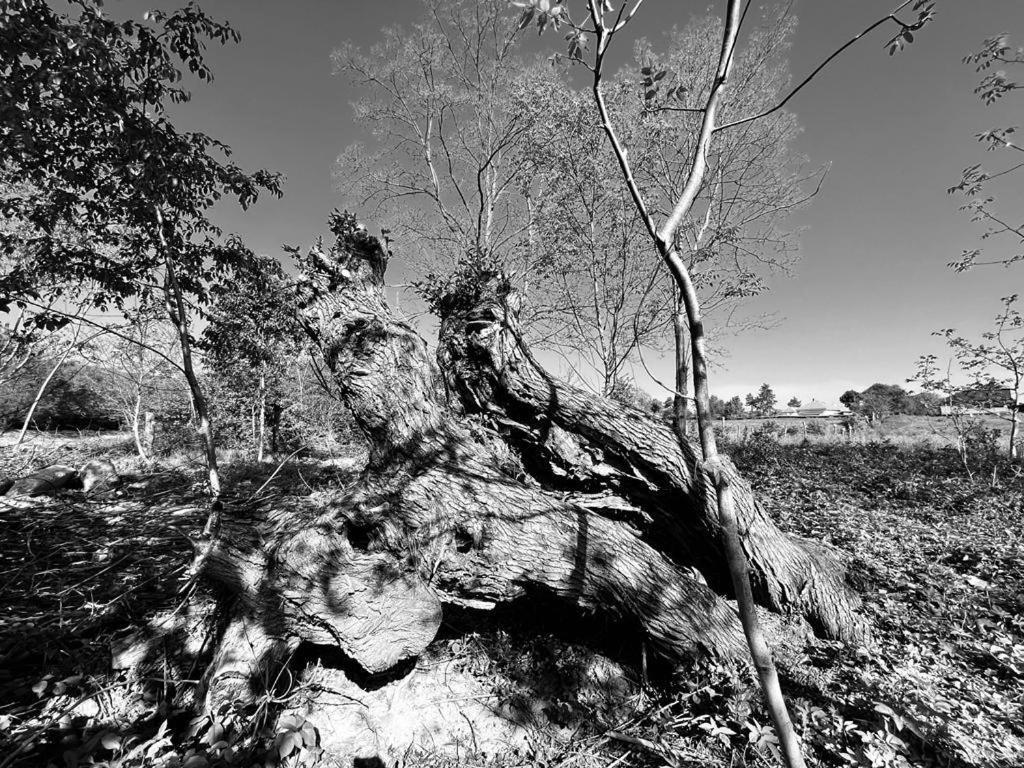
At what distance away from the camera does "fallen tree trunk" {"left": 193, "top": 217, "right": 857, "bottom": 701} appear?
2.44 m

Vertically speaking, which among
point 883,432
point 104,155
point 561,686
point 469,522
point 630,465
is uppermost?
point 104,155

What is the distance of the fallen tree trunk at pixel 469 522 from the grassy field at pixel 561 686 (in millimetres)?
316

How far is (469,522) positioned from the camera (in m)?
2.75

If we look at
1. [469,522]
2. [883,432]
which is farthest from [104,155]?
[883,432]

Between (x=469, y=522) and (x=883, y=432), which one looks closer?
→ (x=469, y=522)

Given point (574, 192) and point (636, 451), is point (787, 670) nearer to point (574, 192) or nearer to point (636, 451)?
point (636, 451)

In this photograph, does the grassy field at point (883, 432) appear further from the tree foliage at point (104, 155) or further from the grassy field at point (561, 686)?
the tree foliage at point (104, 155)

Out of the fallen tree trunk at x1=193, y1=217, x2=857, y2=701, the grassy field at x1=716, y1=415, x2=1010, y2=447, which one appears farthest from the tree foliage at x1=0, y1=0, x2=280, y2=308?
the grassy field at x1=716, y1=415, x2=1010, y2=447

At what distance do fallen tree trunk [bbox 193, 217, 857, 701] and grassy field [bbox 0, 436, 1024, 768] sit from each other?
0.32m

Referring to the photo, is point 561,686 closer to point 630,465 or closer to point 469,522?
point 469,522

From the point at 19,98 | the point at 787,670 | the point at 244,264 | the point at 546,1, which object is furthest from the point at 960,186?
the point at 19,98

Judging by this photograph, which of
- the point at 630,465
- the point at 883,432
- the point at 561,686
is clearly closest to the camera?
the point at 561,686

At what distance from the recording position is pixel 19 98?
296 cm

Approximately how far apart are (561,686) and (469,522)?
4.34 ft
